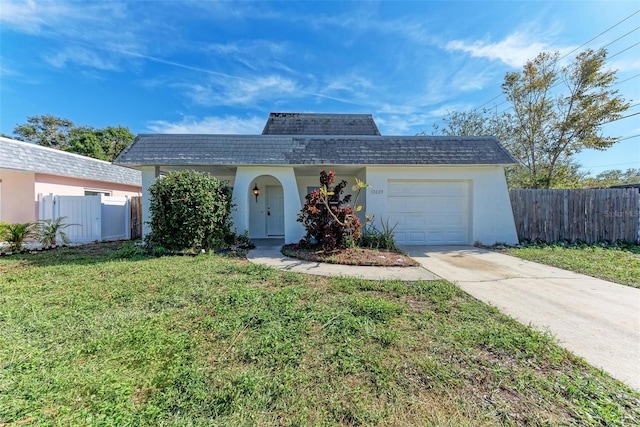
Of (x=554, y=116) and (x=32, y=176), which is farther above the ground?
(x=554, y=116)

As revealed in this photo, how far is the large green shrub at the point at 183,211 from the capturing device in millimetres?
7367

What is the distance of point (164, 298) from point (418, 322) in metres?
4.08

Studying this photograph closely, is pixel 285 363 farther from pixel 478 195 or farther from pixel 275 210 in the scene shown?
pixel 275 210

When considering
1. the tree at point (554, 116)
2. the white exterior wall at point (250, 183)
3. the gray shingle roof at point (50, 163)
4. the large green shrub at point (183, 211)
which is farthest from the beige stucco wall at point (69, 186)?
the tree at point (554, 116)

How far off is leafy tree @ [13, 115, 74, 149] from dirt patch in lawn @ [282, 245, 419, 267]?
32918 mm

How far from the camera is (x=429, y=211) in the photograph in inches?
378

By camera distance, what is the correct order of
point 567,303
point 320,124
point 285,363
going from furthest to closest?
point 320,124, point 567,303, point 285,363

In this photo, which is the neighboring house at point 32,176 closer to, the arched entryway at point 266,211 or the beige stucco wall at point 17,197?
the beige stucco wall at point 17,197

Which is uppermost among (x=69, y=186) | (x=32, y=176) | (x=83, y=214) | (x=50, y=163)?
(x=50, y=163)

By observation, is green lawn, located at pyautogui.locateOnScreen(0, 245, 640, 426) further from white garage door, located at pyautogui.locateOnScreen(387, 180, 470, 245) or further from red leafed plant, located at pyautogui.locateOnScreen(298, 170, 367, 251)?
white garage door, located at pyautogui.locateOnScreen(387, 180, 470, 245)

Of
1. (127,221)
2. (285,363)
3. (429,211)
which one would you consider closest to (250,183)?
(429,211)

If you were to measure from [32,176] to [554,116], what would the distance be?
2535cm

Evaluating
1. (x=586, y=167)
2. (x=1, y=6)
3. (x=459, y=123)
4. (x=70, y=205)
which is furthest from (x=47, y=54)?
(x=586, y=167)

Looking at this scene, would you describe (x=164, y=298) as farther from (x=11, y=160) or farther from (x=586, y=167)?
(x=586, y=167)
